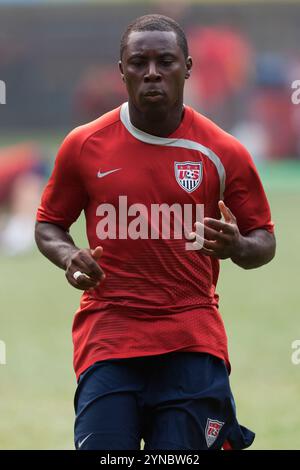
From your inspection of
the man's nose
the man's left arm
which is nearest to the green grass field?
the man's left arm

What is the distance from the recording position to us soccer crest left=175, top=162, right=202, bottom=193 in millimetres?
4875

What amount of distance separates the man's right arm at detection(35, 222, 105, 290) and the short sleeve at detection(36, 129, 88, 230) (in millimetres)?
47

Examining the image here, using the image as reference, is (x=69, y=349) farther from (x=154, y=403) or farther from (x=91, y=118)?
(x=91, y=118)

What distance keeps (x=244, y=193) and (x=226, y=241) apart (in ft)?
1.32

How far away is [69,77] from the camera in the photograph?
3656cm

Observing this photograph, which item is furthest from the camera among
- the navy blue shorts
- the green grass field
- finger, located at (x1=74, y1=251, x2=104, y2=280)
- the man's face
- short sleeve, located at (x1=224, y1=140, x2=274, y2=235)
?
the green grass field

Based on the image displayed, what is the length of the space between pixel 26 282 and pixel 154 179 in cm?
936

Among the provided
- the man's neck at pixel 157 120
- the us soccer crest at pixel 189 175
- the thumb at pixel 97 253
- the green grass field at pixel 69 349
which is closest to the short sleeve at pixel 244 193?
the us soccer crest at pixel 189 175

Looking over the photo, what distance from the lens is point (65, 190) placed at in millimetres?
5043

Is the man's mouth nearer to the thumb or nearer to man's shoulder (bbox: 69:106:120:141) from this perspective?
man's shoulder (bbox: 69:106:120:141)

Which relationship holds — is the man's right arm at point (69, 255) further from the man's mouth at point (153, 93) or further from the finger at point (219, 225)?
the man's mouth at point (153, 93)

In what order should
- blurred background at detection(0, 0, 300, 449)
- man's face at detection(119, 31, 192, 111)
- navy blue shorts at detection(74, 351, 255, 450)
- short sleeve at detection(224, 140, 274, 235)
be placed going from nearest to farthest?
navy blue shorts at detection(74, 351, 255, 450) < man's face at detection(119, 31, 192, 111) < short sleeve at detection(224, 140, 274, 235) < blurred background at detection(0, 0, 300, 449)

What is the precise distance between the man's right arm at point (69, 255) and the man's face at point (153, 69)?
634 millimetres

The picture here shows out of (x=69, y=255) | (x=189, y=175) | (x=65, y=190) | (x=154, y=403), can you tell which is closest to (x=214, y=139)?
(x=189, y=175)
